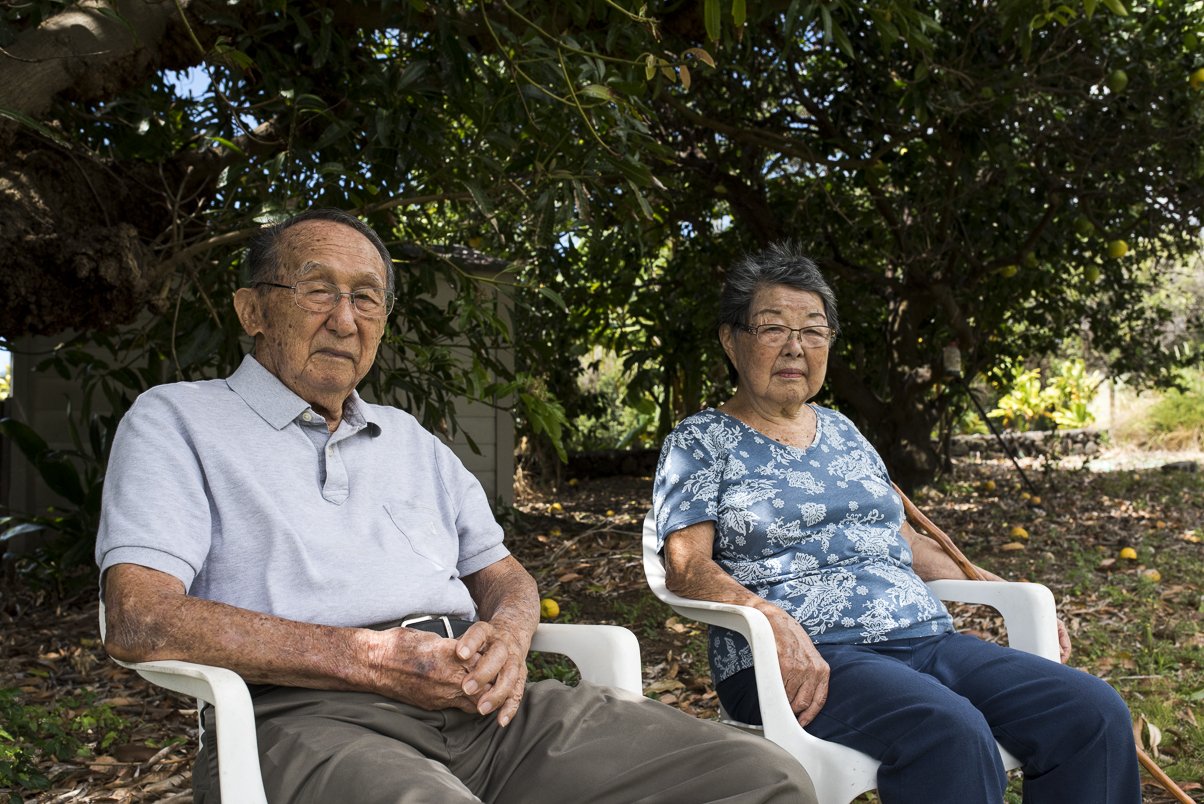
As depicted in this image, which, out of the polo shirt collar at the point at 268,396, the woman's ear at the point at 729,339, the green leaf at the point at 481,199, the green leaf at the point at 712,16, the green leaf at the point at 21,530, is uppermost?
the green leaf at the point at 712,16

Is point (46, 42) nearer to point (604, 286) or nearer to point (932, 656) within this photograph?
point (932, 656)

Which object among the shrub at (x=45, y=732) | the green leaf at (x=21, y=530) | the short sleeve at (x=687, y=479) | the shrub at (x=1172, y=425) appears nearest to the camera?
the short sleeve at (x=687, y=479)

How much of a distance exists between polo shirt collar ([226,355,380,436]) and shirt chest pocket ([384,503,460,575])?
0.19 meters

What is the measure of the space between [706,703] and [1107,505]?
5.05m

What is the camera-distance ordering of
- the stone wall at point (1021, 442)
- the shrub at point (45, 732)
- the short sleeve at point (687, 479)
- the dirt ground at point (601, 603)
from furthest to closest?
the stone wall at point (1021, 442), the dirt ground at point (601, 603), the shrub at point (45, 732), the short sleeve at point (687, 479)

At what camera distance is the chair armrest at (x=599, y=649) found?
7.18ft

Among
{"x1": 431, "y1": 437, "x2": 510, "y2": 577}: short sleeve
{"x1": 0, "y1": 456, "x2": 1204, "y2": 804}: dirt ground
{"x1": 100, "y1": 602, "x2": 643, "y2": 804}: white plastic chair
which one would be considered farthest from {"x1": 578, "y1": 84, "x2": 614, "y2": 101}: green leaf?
{"x1": 0, "y1": 456, "x2": 1204, "y2": 804}: dirt ground

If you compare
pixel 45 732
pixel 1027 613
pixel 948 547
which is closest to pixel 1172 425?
pixel 948 547

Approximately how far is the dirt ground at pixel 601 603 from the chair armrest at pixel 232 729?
1319 mm

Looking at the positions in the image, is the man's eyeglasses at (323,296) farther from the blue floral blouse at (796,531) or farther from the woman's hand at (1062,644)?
the woman's hand at (1062,644)

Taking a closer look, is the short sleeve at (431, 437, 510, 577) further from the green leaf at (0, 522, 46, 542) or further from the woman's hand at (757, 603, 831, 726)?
the green leaf at (0, 522, 46, 542)

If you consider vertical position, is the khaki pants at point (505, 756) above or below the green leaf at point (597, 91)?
below

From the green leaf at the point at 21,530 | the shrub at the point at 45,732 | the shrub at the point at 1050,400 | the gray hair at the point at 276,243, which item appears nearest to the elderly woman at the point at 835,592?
the gray hair at the point at 276,243

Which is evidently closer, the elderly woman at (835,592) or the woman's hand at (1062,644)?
the elderly woman at (835,592)
